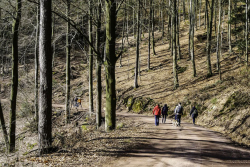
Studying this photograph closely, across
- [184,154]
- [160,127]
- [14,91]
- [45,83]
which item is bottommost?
Result: [184,154]

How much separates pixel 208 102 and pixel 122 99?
1070 centimetres

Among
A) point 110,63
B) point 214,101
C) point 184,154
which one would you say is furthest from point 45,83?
point 214,101

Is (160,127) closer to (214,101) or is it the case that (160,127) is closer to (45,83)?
(214,101)

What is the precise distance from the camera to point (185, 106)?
1923 centimetres

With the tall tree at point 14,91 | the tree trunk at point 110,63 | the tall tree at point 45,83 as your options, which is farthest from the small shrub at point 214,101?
the tall tree at point 14,91

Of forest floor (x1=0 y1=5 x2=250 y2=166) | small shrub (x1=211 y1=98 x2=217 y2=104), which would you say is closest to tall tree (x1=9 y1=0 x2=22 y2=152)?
forest floor (x1=0 y1=5 x2=250 y2=166)

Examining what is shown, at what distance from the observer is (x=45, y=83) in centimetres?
715

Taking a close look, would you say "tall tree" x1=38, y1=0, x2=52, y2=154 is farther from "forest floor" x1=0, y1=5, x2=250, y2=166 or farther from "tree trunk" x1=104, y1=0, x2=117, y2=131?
"tree trunk" x1=104, y1=0, x2=117, y2=131

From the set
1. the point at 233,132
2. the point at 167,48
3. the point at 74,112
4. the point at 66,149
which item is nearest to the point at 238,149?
the point at 233,132

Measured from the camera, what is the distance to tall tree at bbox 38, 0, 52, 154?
7.08 metres

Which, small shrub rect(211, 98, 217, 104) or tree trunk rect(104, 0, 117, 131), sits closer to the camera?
tree trunk rect(104, 0, 117, 131)

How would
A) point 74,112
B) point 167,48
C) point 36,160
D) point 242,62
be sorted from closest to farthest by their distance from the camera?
point 36,160
point 74,112
point 242,62
point 167,48

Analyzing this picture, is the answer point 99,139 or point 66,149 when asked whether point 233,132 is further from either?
point 66,149

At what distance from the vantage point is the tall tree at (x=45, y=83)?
7082 millimetres
